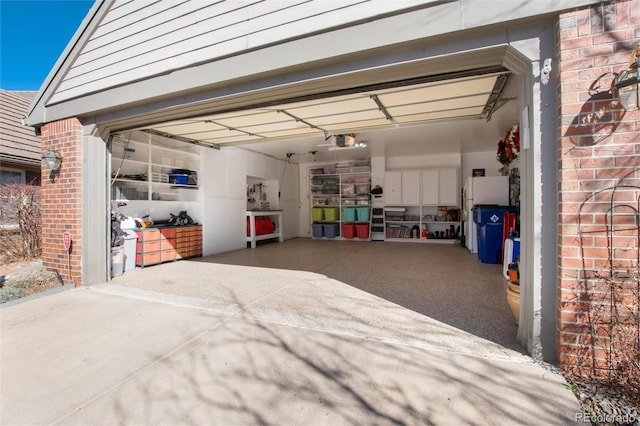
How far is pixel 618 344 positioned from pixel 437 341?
45.2 inches

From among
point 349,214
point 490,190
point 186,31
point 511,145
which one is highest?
point 186,31

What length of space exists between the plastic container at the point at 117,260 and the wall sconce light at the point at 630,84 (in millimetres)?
6354

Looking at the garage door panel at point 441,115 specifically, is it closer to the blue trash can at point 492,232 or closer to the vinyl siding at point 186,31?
the blue trash can at point 492,232

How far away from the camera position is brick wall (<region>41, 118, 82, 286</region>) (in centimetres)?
438

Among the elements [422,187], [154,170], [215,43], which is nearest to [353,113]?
[215,43]

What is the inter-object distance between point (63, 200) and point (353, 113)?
4.58m

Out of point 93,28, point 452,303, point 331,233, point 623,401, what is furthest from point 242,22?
point 331,233

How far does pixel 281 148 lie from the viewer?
342 inches

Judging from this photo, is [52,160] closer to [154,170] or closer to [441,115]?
[154,170]

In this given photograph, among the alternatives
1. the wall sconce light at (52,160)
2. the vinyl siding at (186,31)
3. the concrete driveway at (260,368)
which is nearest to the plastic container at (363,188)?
the concrete driveway at (260,368)

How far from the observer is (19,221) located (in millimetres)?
5750

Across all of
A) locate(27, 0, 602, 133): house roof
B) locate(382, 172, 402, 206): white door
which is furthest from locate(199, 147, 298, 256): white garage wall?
locate(382, 172, 402, 206): white door

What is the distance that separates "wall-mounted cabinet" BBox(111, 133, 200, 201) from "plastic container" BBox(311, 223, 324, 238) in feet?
15.7

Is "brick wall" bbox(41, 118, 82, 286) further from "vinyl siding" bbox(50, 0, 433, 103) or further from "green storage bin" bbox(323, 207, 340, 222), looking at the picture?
"green storage bin" bbox(323, 207, 340, 222)
